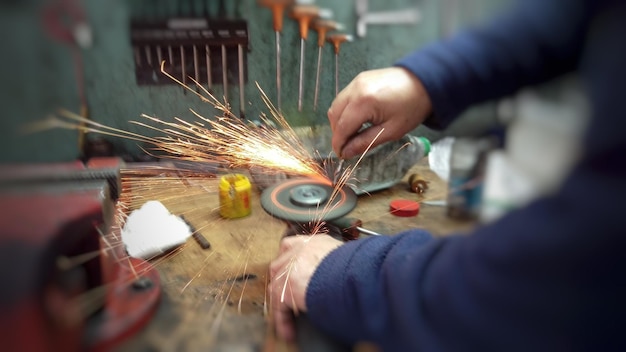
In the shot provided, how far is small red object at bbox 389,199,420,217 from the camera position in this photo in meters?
0.74

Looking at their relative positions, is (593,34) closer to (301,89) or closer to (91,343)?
(301,89)

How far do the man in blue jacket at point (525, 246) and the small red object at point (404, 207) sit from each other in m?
0.16

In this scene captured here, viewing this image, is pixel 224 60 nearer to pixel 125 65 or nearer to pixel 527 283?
pixel 125 65

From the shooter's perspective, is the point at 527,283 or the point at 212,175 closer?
the point at 527,283

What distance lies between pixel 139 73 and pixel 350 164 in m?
0.42

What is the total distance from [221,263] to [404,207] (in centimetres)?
36

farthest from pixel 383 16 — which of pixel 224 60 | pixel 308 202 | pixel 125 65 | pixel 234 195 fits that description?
pixel 234 195

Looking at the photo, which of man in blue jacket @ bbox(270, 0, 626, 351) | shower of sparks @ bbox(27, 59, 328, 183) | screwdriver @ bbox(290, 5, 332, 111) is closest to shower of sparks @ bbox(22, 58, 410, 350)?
shower of sparks @ bbox(27, 59, 328, 183)

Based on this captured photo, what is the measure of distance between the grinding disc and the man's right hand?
0.10 meters

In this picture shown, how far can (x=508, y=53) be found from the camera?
0.40m

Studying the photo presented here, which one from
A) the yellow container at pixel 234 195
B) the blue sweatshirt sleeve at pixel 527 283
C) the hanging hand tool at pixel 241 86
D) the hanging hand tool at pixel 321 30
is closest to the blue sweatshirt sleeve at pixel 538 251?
the blue sweatshirt sleeve at pixel 527 283

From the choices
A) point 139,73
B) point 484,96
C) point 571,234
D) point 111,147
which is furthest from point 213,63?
point 571,234

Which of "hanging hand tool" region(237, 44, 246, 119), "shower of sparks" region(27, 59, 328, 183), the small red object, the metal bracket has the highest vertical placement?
the metal bracket

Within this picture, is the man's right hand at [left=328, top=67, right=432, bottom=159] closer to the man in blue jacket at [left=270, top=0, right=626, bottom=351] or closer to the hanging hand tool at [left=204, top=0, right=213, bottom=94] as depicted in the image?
the man in blue jacket at [left=270, top=0, right=626, bottom=351]
